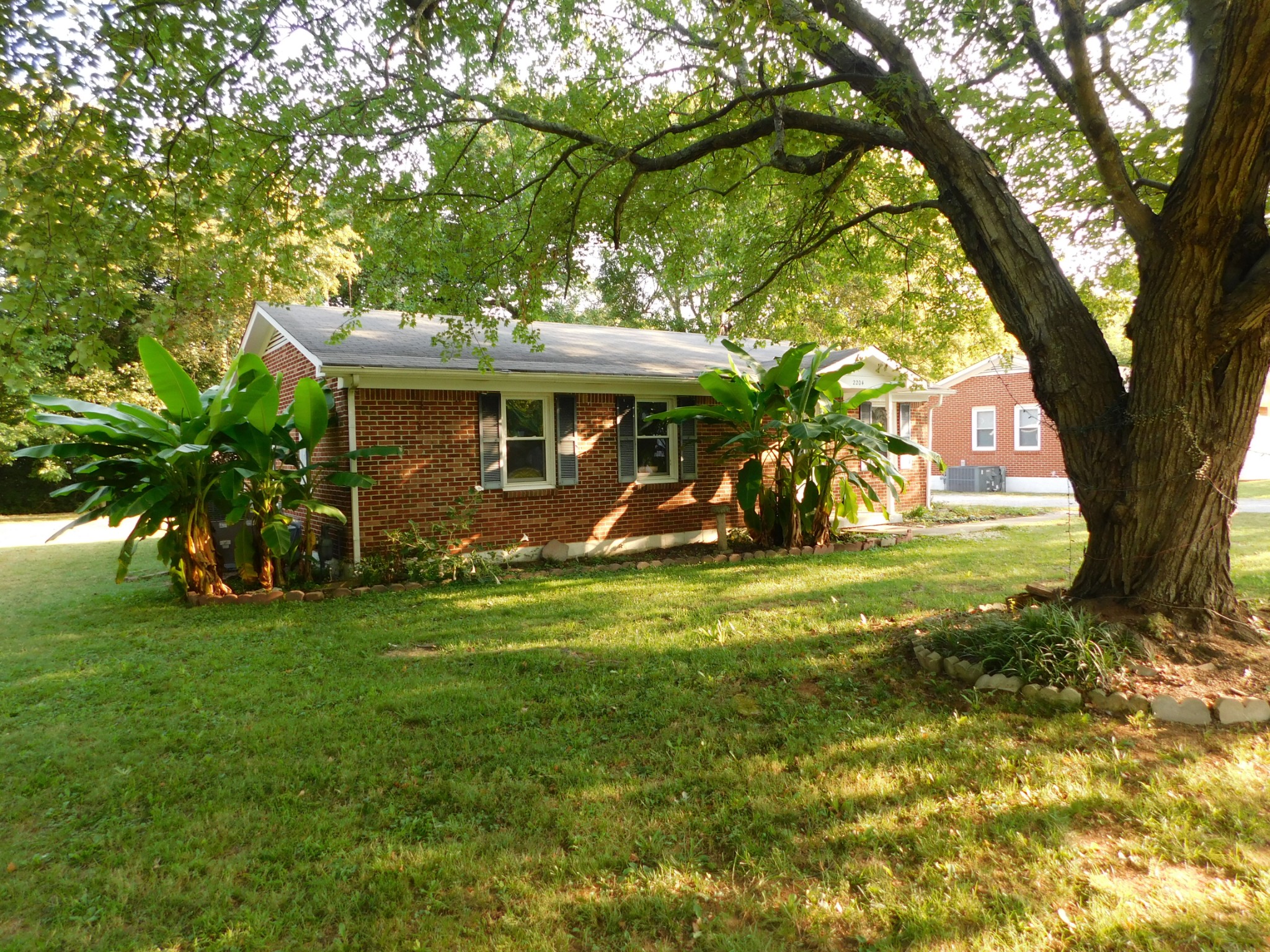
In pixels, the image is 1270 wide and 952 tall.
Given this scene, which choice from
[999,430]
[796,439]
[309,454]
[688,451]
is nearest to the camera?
[309,454]

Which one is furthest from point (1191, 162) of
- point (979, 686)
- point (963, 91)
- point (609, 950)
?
point (609, 950)

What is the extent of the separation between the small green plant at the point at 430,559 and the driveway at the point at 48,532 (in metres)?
7.05

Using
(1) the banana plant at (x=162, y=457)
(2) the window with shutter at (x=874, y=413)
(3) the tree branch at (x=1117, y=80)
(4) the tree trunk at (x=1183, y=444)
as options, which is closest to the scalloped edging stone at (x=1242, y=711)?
(4) the tree trunk at (x=1183, y=444)

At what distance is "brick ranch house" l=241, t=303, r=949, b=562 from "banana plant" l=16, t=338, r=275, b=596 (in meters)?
1.34

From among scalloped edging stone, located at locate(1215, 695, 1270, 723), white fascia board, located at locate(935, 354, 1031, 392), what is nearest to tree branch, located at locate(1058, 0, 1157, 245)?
scalloped edging stone, located at locate(1215, 695, 1270, 723)

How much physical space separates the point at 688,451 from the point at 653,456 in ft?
2.02

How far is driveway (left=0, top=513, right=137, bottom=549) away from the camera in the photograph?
1413 centimetres

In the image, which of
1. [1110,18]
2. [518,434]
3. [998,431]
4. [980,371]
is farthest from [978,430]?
[1110,18]

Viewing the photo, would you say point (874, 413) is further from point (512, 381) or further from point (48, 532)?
point (48, 532)

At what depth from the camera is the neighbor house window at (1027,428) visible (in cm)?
2197

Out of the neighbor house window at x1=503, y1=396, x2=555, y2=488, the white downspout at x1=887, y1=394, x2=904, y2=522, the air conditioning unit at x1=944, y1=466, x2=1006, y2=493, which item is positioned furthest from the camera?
the air conditioning unit at x1=944, y1=466, x2=1006, y2=493

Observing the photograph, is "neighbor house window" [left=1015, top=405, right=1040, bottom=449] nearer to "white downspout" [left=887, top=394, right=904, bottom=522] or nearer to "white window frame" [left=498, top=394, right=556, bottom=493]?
"white downspout" [left=887, top=394, right=904, bottom=522]

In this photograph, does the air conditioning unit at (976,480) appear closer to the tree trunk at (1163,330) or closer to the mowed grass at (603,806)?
the tree trunk at (1163,330)

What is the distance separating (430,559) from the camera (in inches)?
358
